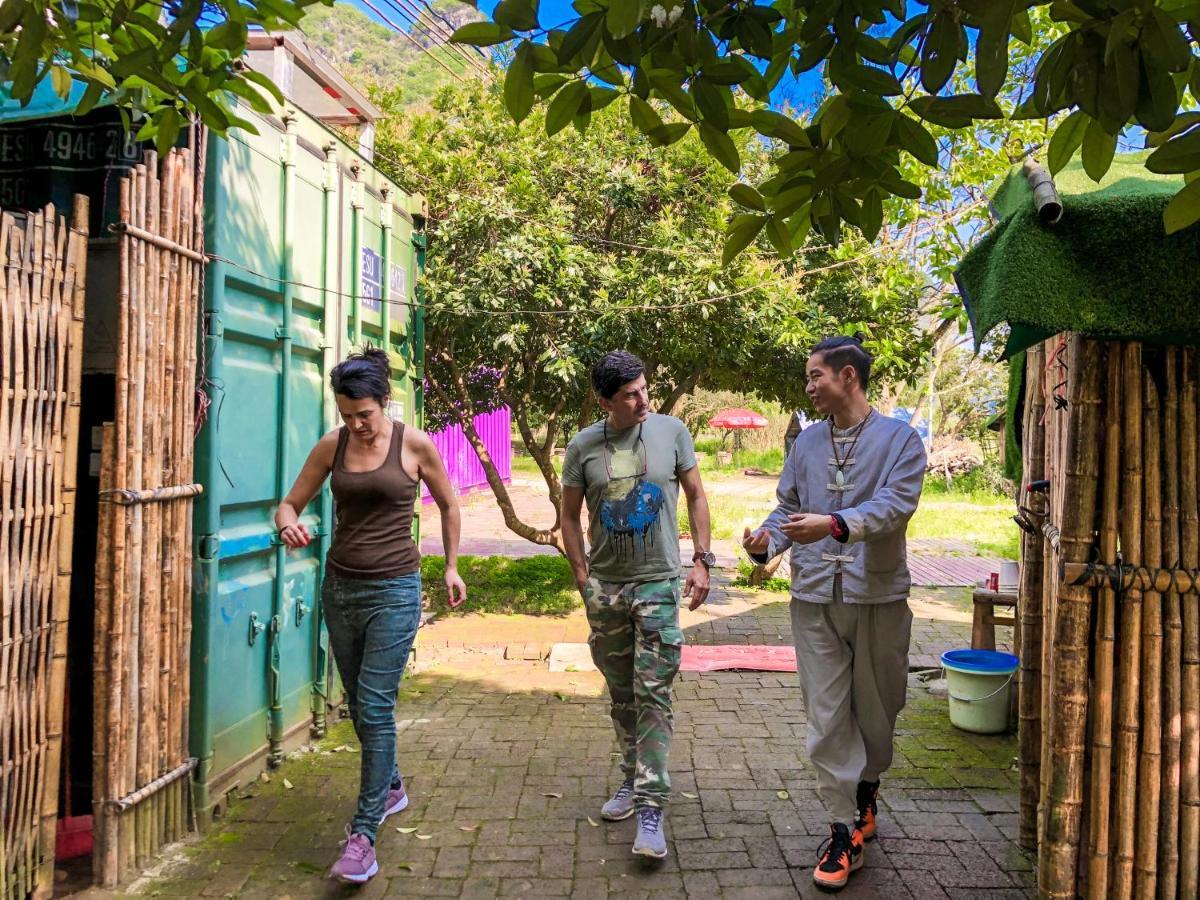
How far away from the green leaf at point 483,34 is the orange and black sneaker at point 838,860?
9.72ft

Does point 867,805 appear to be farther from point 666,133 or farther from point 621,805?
point 666,133

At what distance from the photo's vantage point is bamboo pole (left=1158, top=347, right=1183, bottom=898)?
2875 mm

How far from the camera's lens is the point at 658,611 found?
12.7 feet

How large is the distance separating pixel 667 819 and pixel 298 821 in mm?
1598

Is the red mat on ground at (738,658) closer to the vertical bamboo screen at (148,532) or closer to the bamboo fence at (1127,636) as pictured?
the vertical bamboo screen at (148,532)

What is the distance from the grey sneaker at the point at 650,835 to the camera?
3.66 metres

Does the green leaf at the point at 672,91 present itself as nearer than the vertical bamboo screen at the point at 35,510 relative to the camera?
Yes

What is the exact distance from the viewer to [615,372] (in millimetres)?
3883

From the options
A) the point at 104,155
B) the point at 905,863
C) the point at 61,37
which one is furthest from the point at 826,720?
the point at 104,155

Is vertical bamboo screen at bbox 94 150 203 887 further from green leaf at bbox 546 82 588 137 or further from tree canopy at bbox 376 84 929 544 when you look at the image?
tree canopy at bbox 376 84 929 544

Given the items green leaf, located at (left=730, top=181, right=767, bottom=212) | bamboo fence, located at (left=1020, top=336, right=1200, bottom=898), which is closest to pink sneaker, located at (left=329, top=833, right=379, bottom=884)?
bamboo fence, located at (left=1020, top=336, right=1200, bottom=898)

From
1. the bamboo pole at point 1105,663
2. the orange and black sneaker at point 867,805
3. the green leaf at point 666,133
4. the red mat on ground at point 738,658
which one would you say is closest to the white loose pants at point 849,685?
the orange and black sneaker at point 867,805

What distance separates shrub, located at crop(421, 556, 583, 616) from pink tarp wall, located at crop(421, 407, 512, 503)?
6.63m

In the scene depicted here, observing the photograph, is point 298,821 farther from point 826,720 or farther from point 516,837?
point 826,720
